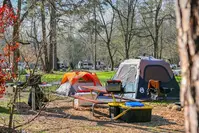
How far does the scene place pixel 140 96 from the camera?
39.7 ft

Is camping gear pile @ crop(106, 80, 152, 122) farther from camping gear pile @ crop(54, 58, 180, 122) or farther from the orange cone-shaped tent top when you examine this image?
the orange cone-shaped tent top

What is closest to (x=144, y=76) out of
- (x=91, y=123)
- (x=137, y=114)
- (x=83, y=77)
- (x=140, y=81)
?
(x=140, y=81)

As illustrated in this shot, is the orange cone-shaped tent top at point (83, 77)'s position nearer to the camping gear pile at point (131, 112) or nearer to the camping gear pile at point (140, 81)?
the camping gear pile at point (140, 81)

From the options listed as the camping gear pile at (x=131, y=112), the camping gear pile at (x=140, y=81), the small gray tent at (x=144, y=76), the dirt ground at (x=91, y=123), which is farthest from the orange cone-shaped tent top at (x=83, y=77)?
the camping gear pile at (x=131, y=112)

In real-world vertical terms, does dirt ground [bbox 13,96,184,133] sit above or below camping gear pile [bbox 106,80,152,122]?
below

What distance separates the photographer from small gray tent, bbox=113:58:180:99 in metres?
12.2

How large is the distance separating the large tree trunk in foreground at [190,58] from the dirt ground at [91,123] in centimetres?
537

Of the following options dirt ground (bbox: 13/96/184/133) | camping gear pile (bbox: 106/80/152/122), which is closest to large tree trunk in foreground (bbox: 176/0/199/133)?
dirt ground (bbox: 13/96/184/133)

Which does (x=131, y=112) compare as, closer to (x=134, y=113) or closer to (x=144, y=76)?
(x=134, y=113)

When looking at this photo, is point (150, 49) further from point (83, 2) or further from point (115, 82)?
point (115, 82)

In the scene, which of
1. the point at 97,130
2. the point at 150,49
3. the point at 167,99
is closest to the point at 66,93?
the point at 167,99

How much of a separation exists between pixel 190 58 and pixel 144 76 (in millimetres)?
11094

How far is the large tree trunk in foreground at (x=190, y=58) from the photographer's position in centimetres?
139

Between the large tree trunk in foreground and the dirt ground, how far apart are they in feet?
17.6
